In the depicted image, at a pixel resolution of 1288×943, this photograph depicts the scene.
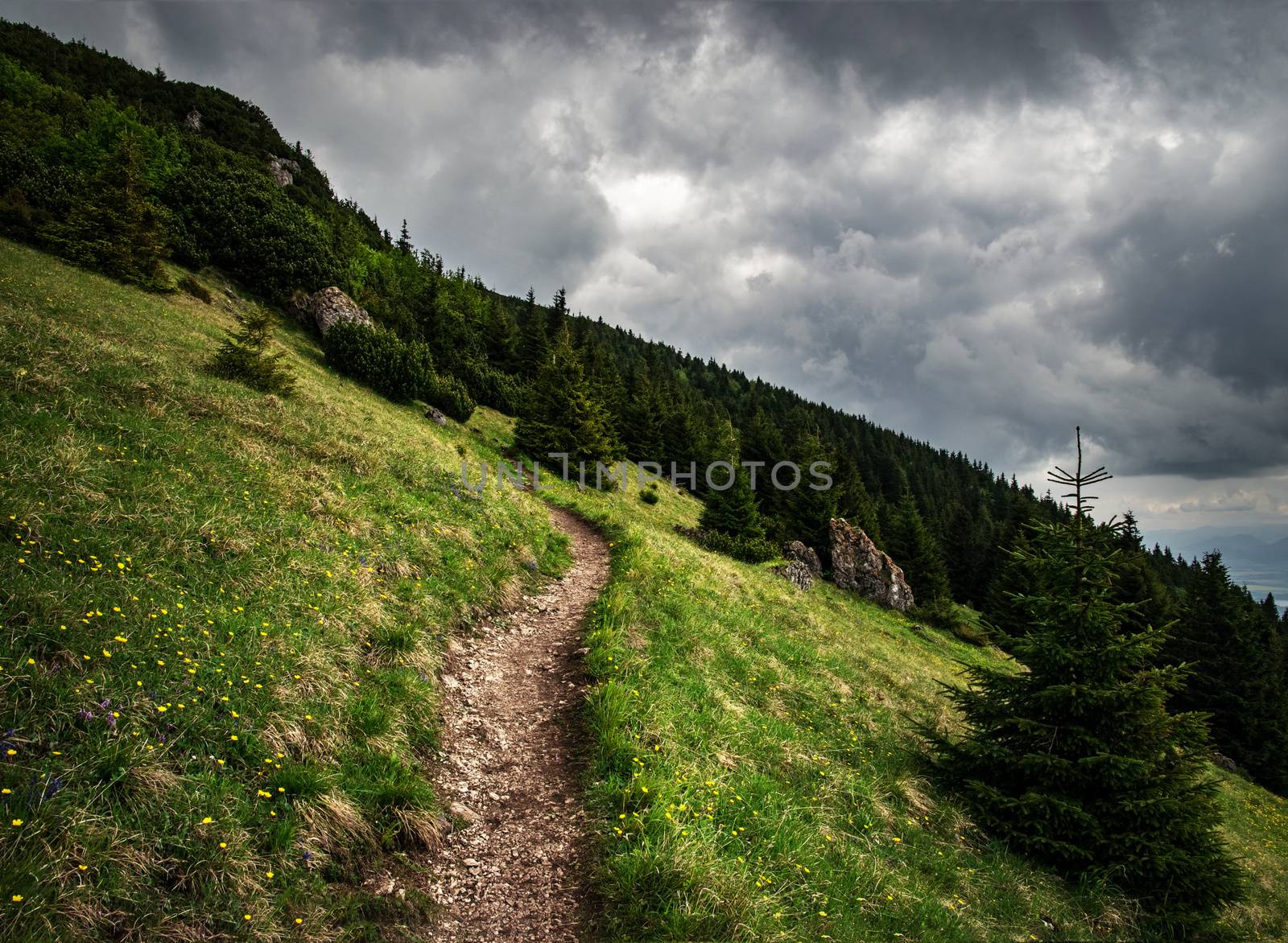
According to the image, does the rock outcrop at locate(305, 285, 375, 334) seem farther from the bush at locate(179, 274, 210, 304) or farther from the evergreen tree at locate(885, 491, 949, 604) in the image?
the evergreen tree at locate(885, 491, 949, 604)

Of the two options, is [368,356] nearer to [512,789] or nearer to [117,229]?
[117,229]

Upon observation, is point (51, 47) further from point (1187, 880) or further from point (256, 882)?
point (1187, 880)

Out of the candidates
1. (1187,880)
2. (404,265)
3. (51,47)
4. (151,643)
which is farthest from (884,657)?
(51,47)

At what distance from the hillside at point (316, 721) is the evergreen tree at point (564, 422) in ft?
69.1

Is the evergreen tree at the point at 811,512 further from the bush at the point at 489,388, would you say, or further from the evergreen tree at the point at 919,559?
the bush at the point at 489,388

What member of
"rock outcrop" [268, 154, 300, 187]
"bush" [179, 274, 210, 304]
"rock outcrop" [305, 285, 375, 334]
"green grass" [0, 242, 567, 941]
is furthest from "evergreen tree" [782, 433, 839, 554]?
"rock outcrop" [268, 154, 300, 187]

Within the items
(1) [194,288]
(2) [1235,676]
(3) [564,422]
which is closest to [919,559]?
(2) [1235,676]

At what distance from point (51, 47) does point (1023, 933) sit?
123 meters

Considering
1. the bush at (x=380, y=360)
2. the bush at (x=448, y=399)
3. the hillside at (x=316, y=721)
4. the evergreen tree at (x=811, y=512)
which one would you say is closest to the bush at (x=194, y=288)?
the bush at (x=380, y=360)

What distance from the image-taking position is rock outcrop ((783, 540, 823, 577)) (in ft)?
121

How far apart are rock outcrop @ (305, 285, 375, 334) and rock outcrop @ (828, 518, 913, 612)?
37.7 meters

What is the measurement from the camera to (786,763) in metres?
8.18

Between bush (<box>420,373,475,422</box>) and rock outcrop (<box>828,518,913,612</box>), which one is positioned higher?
bush (<box>420,373,475,422</box>)

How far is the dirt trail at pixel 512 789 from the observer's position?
4.59 metres
